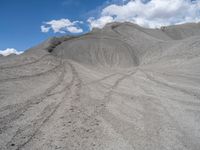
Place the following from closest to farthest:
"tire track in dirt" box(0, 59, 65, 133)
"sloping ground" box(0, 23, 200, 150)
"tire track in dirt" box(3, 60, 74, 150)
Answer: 1. "tire track in dirt" box(3, 60, 74, 150)
2. "sloping ground" box(0, 23, 200, 150)
3. "tire track in dirt" box(0, 59, 65, 133)

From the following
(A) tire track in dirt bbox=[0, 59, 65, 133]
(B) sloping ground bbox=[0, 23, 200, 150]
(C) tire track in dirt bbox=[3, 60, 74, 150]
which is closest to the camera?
(C) tire track in dirt bbox=[3, 60, 74, 150]

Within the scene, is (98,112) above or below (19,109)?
below

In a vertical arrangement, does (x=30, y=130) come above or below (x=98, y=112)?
above

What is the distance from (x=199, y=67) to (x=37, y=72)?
455 inches

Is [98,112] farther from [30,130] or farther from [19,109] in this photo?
[19,109]

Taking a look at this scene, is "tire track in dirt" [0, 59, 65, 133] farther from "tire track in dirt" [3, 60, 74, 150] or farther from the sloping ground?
"tire track in dirt" [3, 60, 74, 150]

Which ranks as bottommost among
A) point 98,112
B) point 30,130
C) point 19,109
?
point 98,112

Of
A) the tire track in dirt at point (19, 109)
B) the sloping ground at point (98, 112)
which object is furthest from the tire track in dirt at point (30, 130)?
the tire track in dirt at point (19, 109)

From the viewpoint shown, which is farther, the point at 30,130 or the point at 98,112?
the point at 98,112

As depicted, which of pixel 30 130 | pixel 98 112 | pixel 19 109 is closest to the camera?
pixel 30 130

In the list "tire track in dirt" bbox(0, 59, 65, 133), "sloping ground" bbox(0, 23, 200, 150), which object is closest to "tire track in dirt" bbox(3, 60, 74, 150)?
"sloping ground" bbox(0, 23, 200, 150)

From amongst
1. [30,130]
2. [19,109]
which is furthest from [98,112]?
[19,109]

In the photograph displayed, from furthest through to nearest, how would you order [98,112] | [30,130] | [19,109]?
[19,109] < [98,112] < [30,130]

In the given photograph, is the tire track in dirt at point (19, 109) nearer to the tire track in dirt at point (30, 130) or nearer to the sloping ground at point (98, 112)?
the sloping ground at point (98, 112)
